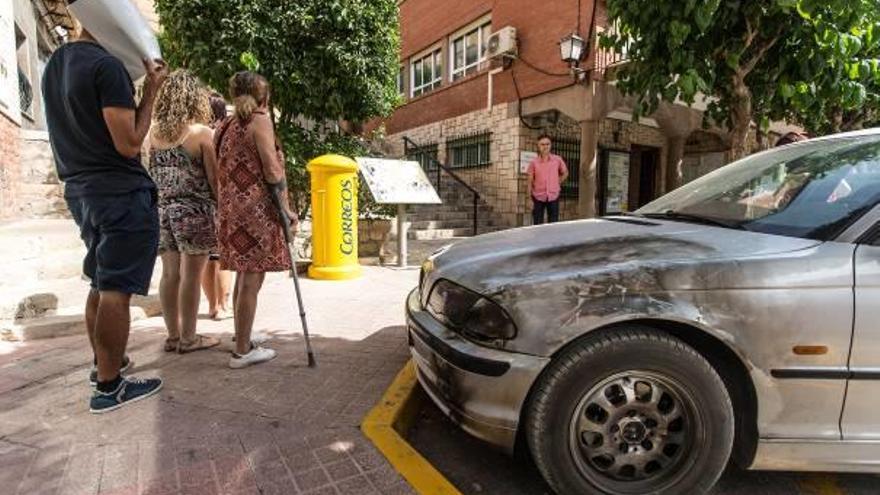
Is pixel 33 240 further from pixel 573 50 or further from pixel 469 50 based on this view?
pixel 469 50

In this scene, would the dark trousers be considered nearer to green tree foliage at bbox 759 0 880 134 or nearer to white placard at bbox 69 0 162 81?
green tree foliage at bbox 759 0 880 134

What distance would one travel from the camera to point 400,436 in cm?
254

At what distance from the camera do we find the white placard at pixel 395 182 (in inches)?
279

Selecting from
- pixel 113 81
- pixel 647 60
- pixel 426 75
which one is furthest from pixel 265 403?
pixel 426 75

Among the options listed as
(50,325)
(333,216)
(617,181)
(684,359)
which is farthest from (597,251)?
(617,181)

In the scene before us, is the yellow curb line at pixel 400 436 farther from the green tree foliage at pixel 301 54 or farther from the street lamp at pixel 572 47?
the street lamp at pixel 572 47

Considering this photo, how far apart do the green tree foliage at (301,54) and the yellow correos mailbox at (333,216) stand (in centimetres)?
133

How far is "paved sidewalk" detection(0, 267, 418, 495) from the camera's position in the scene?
214cm

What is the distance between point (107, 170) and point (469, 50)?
42.3 ft

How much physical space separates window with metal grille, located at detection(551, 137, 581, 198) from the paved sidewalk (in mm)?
9467

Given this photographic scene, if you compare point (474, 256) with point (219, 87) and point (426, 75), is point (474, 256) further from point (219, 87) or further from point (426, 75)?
point (426, 75)

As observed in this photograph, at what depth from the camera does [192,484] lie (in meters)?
2.10

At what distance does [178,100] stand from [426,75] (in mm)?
13591

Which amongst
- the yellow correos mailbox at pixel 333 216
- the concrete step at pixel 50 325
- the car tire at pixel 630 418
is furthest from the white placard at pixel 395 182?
the car tire at pixel 630 418
